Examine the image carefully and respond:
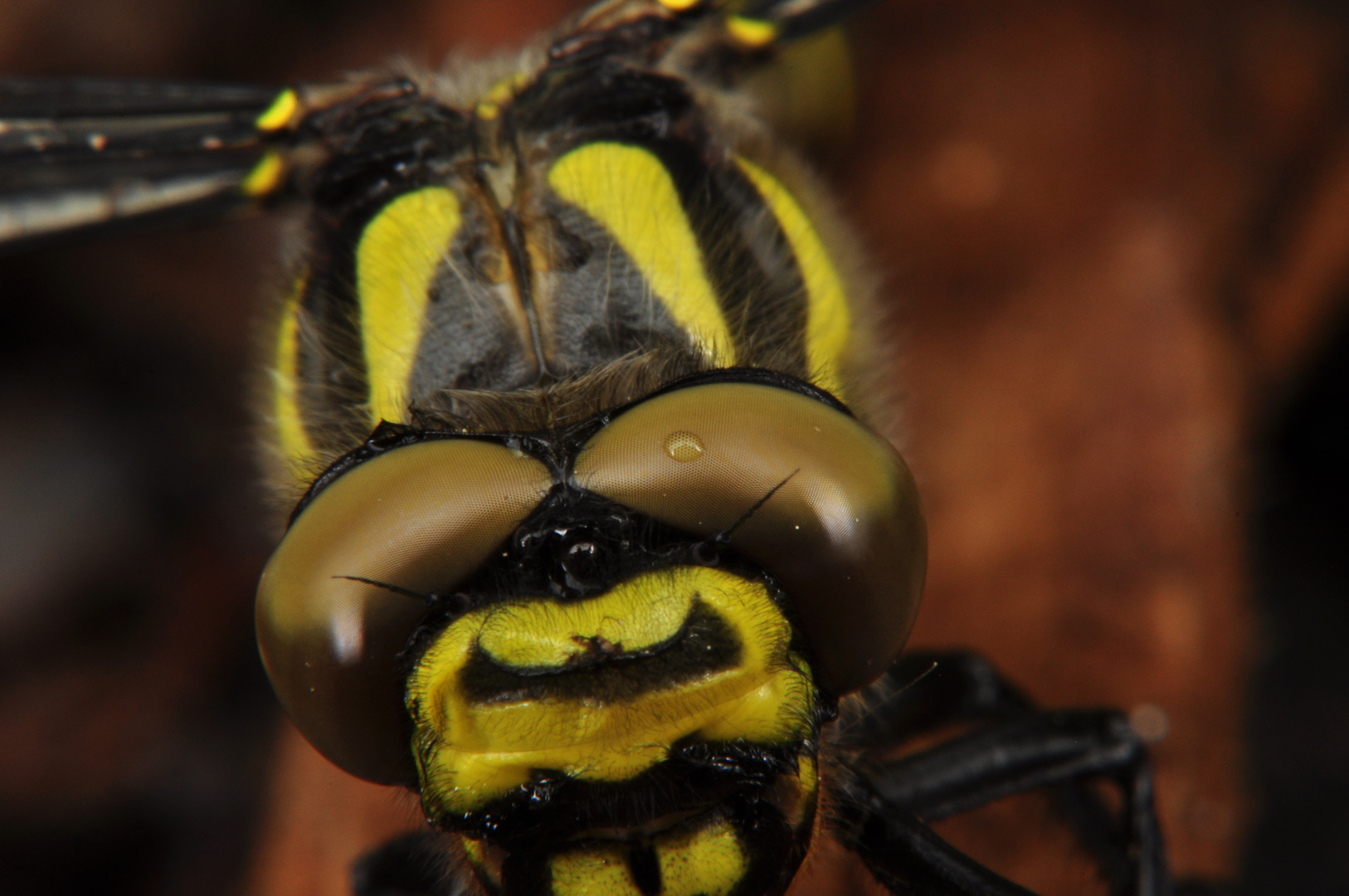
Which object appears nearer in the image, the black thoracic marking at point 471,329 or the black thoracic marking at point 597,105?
the black thoracic marking at point 471,329

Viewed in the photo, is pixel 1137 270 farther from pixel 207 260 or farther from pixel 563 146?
pixel 207 260

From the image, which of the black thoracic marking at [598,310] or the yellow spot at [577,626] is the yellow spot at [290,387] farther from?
the yellow spot at [577,626]

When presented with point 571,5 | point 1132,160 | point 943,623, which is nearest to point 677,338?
point 943,623

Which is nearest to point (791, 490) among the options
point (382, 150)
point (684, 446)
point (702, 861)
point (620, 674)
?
point (684, 446)

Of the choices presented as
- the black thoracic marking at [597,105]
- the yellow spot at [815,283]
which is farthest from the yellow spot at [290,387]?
the yellow spot at [815,283]

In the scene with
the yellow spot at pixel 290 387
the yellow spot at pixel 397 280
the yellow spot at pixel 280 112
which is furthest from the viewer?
the yellow spot at pixel 280 112

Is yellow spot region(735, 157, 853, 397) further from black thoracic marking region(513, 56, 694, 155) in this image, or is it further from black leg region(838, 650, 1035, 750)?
black leg region(838, 650, 1035, 750)
